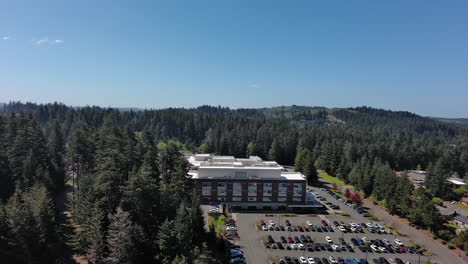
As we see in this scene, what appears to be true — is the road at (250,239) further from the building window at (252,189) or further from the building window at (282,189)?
the building window at (282,189)

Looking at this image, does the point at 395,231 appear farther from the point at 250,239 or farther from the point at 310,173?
the point at 310,173

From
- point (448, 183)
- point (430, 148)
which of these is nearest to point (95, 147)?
point (448, 183)

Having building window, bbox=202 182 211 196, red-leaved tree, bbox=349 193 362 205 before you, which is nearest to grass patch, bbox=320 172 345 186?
red-leaved tree, bbox=349 193 362 205

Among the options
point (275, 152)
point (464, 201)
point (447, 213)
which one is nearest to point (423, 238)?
point (447, 213)

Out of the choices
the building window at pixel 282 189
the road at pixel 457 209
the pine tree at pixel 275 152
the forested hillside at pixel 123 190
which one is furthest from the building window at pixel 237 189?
the road at pixel 457 209

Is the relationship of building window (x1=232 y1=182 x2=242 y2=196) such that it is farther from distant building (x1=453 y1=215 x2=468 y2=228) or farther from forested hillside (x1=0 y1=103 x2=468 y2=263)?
distant building (x1=453 y1=215 x2=468 y2=228)

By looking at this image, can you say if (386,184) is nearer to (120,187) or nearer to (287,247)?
(287,247)

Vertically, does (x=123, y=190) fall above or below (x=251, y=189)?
above
